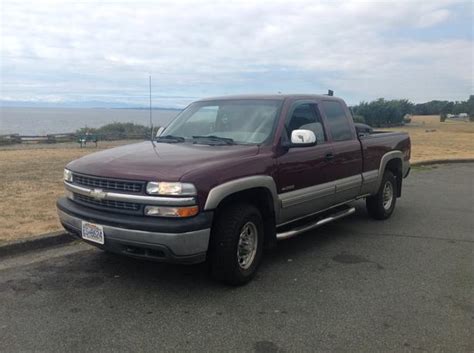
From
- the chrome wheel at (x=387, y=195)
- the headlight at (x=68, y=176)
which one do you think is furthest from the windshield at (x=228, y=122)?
the chrome wheel at (x=387, y=195)

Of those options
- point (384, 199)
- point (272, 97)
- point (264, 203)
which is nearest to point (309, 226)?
point (264, 203)

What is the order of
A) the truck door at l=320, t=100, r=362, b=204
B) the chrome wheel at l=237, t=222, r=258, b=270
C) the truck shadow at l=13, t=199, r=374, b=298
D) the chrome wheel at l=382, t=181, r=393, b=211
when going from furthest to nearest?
the chrome wheel at l=382, t=181, r=393, b=211, the truck door at l=320, t=100, r=362, b=204, the chrome wheel at l=237, t=222, r=258, b=270, the truck shadow at l=13, t=199, r=374, b=298

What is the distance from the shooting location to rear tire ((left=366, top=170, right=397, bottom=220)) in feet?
24.6

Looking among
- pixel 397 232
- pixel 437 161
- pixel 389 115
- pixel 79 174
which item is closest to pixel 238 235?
pixel 79 174

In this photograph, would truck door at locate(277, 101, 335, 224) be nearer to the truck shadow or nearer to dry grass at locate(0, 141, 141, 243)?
the truck shadow

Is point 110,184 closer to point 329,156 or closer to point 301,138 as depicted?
point 301,138

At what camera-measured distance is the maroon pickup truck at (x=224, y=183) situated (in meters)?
4.23

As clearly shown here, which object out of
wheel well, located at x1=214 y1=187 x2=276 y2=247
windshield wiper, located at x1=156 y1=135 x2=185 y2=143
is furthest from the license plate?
windshield wiper, located at x1=156 y1=135 x2=185 y2=143

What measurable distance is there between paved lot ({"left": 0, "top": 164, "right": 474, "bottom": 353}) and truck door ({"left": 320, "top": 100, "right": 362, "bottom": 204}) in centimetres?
69

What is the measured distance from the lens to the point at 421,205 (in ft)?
29.5

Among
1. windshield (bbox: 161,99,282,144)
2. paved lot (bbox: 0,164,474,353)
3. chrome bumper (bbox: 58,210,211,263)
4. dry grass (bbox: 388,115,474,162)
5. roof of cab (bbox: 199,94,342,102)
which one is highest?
roof of cab (bbox: 199,94,342,102)

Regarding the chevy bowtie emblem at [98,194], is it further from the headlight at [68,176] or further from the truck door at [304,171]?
the truck door at [304,171]

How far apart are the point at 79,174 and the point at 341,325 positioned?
8.91ft

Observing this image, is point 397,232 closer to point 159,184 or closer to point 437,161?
point 159,184
